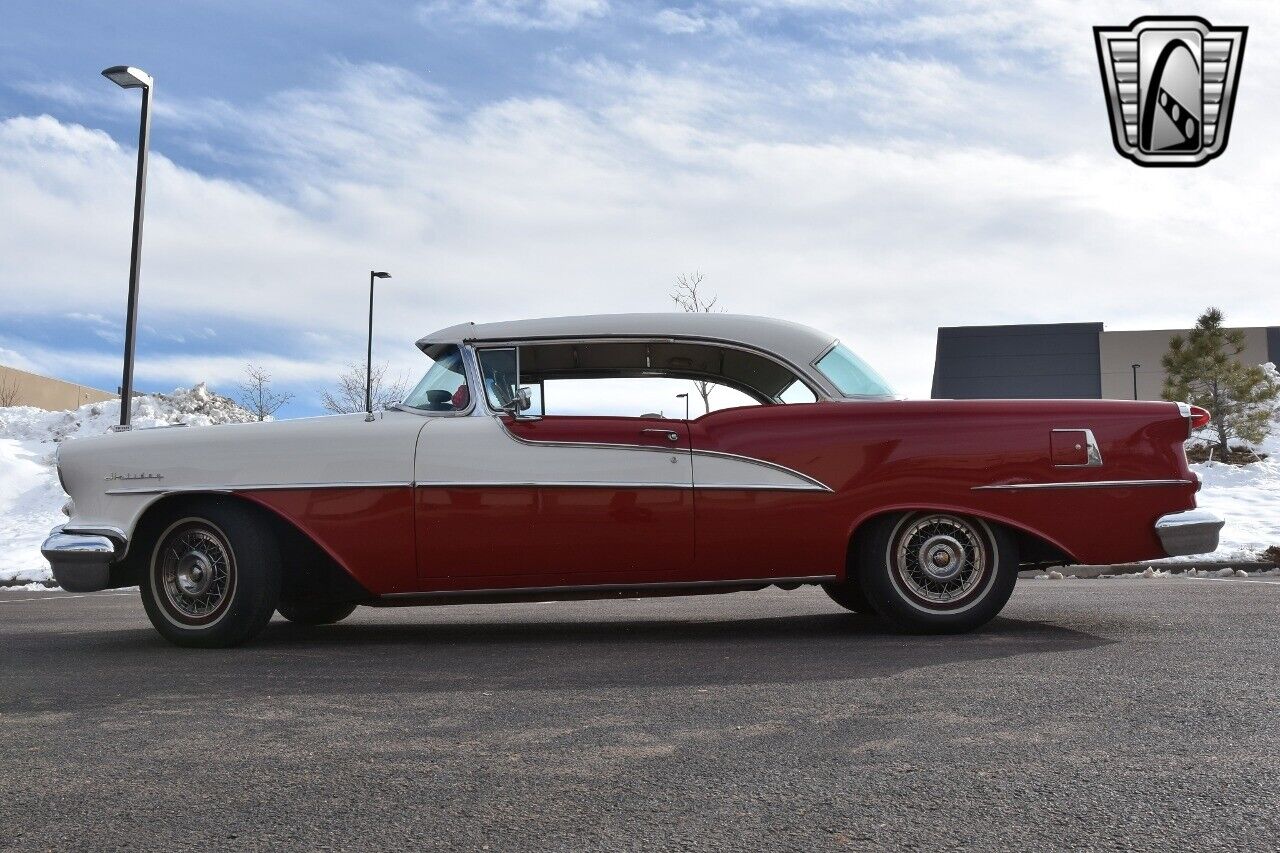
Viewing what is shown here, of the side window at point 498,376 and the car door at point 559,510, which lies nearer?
the car door at point 559,510

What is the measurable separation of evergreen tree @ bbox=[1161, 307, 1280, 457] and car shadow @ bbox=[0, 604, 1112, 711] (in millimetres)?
30240

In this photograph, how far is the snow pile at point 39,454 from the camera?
1365cm

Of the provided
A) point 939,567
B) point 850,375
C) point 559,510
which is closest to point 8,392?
point 559,510

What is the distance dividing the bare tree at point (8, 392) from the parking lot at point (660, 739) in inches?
2085

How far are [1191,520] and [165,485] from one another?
4.91 metres

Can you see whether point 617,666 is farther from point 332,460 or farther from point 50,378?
point 50,378

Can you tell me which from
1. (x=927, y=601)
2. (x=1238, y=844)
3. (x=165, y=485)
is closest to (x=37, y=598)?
(x=165, y=485)

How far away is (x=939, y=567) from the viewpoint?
562 centimetres

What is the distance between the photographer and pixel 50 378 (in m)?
62.9

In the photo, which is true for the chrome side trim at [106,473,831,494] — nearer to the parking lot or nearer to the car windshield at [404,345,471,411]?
the car windshield at [404,345,471,411]

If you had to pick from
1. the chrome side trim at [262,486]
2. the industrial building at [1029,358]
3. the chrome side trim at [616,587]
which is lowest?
the chrome side trim at [616,587]

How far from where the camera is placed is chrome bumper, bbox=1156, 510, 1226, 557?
565 cm

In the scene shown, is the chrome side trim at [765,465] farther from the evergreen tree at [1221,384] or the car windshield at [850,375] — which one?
the evergreen tree at [1221,384]

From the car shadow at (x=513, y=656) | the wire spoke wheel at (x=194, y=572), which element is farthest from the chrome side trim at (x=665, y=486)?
the wire spoke wheel at (x=194, y=572)
